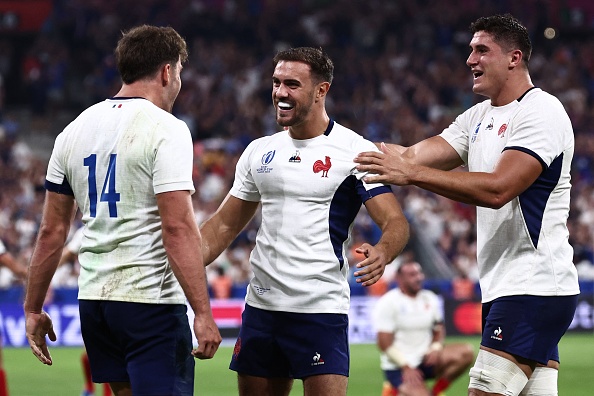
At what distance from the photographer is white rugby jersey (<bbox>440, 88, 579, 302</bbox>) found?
5.33 metres

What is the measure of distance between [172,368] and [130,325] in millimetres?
290

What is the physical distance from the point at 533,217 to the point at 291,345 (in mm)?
1497

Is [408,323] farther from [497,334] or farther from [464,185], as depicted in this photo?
[464,185]

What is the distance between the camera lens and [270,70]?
2567 centimetres

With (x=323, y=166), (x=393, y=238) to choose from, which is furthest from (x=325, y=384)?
(x=323, y=166)

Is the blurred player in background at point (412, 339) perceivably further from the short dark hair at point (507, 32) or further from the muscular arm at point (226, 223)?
the short dark hair at point (507, 32)

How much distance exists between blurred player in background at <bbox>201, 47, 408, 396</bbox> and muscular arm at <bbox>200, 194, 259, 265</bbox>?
0.31 feet

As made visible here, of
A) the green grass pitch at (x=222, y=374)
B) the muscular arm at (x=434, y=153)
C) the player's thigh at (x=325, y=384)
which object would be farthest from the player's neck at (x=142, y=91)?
the green grass pitch at (x=222, y=374)

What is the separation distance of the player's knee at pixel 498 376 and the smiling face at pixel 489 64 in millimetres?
1495

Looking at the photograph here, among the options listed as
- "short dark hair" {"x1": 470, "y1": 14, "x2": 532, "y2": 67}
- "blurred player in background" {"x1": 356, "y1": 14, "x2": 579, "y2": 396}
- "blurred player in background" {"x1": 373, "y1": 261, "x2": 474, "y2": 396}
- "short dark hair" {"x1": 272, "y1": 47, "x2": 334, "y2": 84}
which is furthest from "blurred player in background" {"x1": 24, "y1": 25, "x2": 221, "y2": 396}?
"blurred player in background" {"x1": 373, "y1": 261, "x2": 474, "y2": 396}

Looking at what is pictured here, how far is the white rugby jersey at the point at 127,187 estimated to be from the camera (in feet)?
15.7

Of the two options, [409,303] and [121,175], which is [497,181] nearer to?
[121,175]

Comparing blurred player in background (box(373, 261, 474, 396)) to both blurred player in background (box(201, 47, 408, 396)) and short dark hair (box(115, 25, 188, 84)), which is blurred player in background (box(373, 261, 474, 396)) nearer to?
blurred player in background (box(201, 47, 408, 396))

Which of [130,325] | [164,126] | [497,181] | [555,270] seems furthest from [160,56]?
[555,270]
